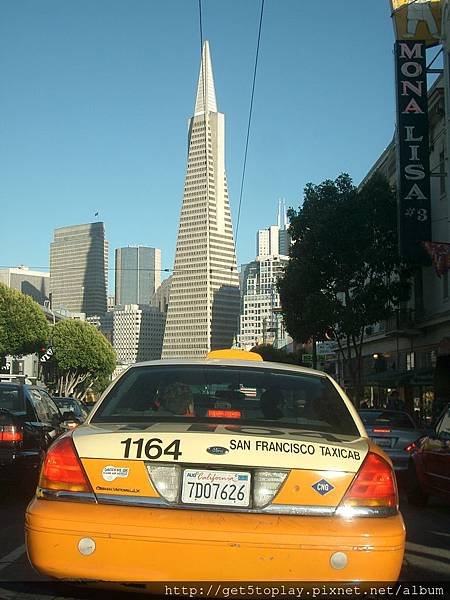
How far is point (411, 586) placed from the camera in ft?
16.2

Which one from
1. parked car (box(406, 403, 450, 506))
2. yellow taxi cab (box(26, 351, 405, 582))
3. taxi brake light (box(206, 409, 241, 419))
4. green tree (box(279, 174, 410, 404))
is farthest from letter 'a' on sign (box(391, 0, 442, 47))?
yellow taxi cab (box(26, 351, 405, 582))

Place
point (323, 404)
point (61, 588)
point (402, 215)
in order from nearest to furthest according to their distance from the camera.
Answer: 1. point (61, 588)
2. point (323, 404)
3. point (402, 215)

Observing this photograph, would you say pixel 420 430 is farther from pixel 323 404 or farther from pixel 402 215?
pixel 402 215

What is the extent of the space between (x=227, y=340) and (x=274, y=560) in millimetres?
162549

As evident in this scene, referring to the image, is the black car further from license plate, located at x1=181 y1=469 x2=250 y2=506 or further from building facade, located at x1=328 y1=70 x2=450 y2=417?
building facade, located at x1=328 y1=70 x2=450 y2=417

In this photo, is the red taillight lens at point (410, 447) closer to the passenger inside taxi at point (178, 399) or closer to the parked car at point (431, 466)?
the parked car at point (431, 466)

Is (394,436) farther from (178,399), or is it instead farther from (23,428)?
(178,399)

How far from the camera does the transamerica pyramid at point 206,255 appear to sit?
159000mm

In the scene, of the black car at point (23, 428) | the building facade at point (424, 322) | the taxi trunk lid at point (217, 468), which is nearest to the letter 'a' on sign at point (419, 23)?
the building facade at point (424, 322)

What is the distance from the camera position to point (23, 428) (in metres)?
9.41

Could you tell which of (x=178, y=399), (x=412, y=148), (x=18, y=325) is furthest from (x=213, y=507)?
(x=18, y=325)

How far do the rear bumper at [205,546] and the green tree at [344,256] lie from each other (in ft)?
86.2

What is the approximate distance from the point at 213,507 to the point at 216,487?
10cm

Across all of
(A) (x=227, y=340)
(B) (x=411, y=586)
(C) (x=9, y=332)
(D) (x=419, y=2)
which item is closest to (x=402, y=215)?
(D) (x=419, y=2)
